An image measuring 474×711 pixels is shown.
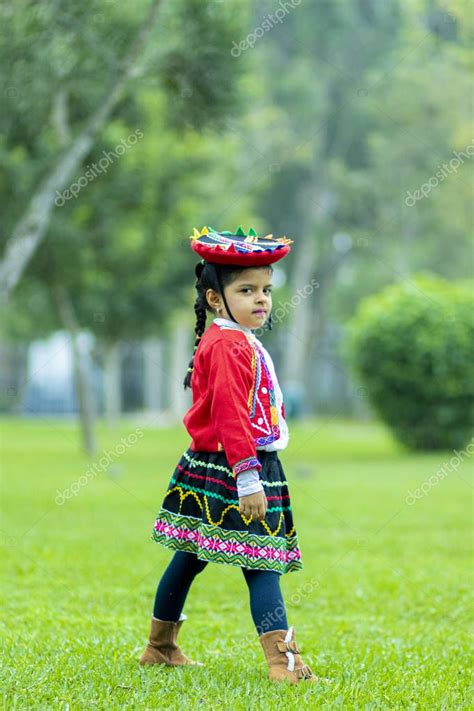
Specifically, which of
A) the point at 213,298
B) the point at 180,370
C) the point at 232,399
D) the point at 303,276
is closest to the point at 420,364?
the point at 213,298

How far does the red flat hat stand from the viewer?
369 centimetres

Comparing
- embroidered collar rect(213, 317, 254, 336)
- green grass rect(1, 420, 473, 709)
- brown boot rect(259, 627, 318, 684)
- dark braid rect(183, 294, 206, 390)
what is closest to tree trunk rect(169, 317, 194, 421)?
green grass rect(1, 420, 473, 709)

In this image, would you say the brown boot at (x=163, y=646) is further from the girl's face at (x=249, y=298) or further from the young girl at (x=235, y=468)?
the girl's face at (x=249, y=298)

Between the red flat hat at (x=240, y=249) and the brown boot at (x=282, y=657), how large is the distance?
1318 millimetres

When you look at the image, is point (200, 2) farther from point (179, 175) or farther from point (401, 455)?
point (401, 455)

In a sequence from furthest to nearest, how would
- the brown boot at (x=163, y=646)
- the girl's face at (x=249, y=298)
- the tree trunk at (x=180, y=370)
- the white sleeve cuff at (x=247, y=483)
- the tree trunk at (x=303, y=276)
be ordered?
the tree trunk at (x=180, y=370)
the tree trunk at (x=303, y=276)
the brown boot at (x=163, y=646)
the girl's face at (x=249, y=298)
the white sleeve cuff at (x=247, y=483)

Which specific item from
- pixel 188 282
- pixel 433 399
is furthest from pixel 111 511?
pixel 188 282

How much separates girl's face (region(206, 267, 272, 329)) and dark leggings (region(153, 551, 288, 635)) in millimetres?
892

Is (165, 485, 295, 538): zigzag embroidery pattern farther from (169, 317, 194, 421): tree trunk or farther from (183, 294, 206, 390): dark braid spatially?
(169, 317, 194, 421): tree trunk

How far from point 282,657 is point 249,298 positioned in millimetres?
1282

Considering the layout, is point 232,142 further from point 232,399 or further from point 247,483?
point 247,483

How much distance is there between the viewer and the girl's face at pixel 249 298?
3754mm

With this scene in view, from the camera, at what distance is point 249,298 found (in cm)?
376

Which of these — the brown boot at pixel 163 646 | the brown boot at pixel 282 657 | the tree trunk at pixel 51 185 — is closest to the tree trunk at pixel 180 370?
the tree trunk at pixel 51 185
